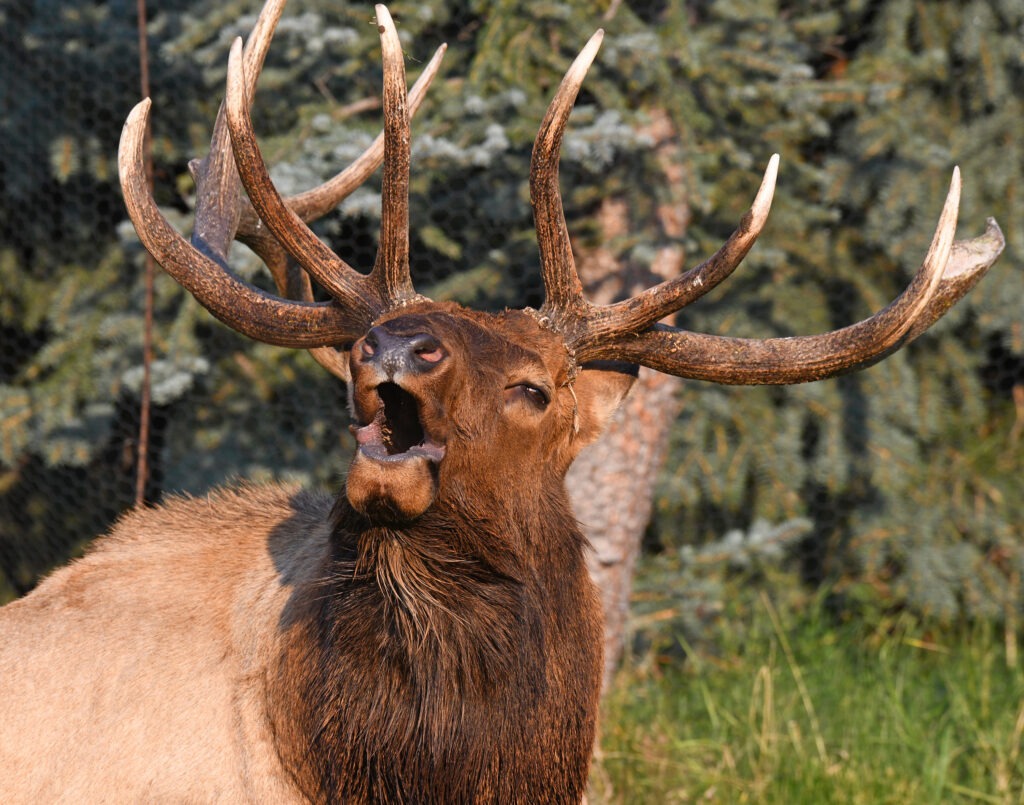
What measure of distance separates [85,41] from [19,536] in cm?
263

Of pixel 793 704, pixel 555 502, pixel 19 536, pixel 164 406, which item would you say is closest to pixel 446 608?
pixel 555 502

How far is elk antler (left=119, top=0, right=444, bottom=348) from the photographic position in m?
2.56

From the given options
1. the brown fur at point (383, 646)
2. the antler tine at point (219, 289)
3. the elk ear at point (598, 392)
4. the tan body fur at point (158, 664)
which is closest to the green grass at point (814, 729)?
the brown fur at point (383, 646)

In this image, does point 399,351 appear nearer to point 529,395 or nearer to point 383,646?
point 529,395

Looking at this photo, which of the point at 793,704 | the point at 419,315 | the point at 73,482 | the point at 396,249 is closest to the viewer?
the point at 419,315

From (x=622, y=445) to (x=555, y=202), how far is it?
2524mm

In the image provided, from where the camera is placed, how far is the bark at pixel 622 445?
4945 millimetres

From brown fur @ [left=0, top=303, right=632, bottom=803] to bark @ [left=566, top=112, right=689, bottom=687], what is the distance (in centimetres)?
211

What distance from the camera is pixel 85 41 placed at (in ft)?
19.1

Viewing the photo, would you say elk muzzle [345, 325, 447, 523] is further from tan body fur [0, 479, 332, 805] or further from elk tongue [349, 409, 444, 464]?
tan body fur [0, 479, 332, 805]

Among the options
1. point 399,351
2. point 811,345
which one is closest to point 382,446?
point 399,351

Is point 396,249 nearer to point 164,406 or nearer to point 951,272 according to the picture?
point 951,272

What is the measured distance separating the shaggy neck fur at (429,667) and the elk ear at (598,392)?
403mm

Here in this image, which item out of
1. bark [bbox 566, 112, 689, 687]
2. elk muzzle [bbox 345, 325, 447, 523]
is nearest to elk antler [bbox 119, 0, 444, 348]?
elk muzzle [bbox 345, 325, 447, 523]
